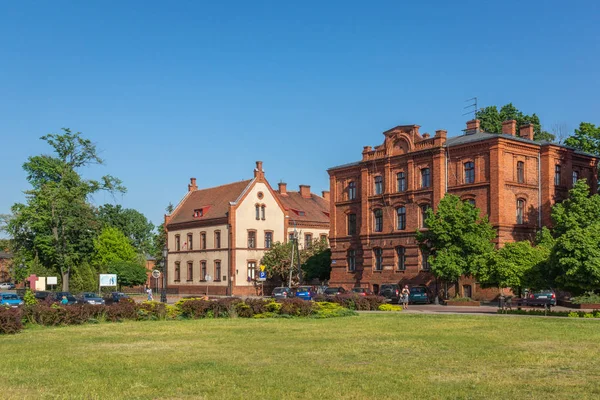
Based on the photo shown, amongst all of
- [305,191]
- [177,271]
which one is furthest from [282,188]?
[177,271]

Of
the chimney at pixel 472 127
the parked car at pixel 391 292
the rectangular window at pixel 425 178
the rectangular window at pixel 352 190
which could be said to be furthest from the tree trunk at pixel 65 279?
the chimney at pixel 472 127

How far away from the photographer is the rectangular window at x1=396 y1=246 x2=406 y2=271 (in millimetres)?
59191

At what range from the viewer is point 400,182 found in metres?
60.5

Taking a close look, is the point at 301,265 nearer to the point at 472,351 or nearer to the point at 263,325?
the point at 263,325

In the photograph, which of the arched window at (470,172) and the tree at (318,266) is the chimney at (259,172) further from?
the arched window at (470,172)

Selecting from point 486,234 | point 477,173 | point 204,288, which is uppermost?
point 477,173

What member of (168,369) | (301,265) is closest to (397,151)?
(301,265)

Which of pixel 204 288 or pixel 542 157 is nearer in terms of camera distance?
pixel 542 157

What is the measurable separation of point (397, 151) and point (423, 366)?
4576cm

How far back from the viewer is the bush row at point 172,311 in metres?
29.1

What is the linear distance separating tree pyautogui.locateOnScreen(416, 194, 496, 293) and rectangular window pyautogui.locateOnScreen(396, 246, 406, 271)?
21.2 ft

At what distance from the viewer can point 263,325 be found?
27922mm

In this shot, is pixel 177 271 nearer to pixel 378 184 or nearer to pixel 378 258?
pixel 378 258

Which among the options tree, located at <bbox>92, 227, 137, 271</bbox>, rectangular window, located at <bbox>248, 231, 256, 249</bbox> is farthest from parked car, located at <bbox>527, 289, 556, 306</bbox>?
tree, located at <bbox>92, 227, 137, 271</bbox>
